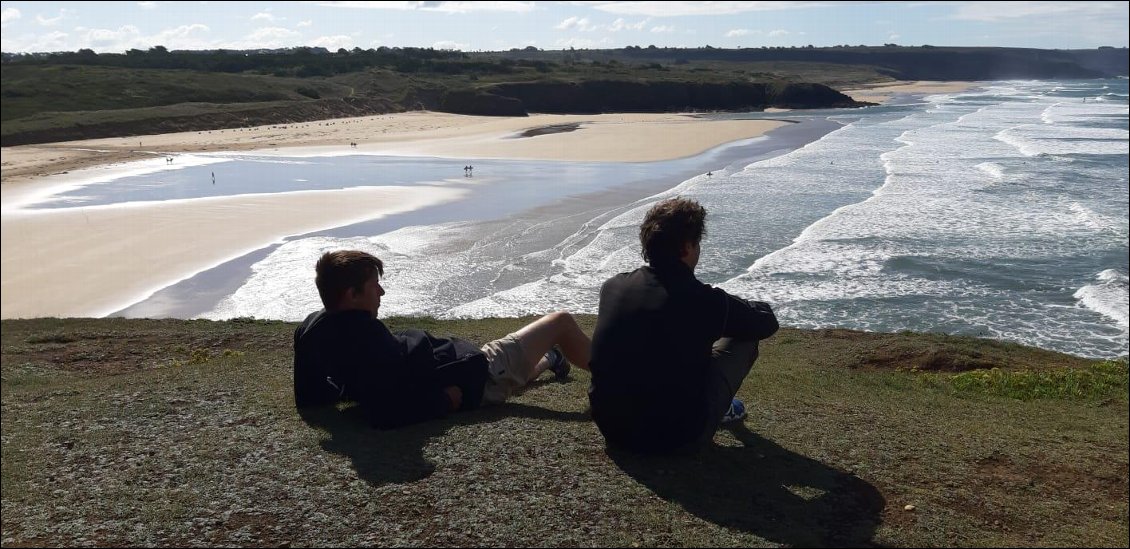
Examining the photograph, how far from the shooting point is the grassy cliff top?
4340 millimetres

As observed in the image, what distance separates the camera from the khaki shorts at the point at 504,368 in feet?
19.3

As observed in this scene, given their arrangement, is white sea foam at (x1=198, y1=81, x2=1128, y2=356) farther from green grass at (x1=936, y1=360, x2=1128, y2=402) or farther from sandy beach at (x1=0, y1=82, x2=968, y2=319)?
green grass at (x1=936, y1=360, x2=1128, y2=402)

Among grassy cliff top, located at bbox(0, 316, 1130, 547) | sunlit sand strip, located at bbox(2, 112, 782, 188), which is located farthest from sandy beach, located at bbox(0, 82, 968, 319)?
grassy cliff top, located at bbox(0, 316, 1130, 547)

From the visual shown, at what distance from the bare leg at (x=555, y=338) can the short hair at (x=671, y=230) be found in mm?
1404

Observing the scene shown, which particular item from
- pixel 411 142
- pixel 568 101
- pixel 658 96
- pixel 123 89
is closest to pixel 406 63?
pixel 568 101

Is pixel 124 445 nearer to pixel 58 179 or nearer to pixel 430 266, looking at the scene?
pixel 430 266

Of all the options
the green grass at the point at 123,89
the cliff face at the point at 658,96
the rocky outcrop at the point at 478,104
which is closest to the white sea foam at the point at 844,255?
the green grass at the point at 123,89

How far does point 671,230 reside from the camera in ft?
15.5

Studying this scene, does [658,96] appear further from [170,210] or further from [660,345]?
[660,345]

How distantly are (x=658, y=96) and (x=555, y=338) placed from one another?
76672 millimetres

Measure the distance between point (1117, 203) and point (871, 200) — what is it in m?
6.63

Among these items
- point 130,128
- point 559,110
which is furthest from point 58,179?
point 559,110

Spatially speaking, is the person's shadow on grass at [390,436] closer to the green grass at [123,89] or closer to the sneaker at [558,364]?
the sneaker at [558,364]

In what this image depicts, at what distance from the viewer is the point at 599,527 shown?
4.29 meters
